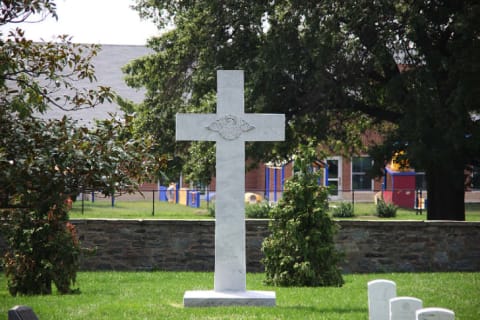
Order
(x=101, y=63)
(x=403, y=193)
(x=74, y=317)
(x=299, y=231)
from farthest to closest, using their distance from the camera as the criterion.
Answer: (x=101, y=63)
(x=403, y=193)
(x=299, y=231)
(x=74, y=317)

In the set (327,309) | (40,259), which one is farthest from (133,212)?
(327,309)

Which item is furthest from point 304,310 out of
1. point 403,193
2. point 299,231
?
point 403,193

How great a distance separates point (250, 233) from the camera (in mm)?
17281

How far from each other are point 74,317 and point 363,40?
13577 millimetres

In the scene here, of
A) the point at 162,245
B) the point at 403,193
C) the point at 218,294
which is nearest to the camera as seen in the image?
the point at 218,294

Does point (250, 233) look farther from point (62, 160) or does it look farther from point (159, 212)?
point (159, 212)

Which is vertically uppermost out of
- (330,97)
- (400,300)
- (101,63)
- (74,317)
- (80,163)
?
(101,63)

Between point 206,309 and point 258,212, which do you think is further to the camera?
point 258,212

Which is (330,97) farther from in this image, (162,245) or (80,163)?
(80,163)

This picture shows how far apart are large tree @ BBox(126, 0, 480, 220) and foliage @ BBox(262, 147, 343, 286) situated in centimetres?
624

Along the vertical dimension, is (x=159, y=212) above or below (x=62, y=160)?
below

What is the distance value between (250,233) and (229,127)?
636 cm

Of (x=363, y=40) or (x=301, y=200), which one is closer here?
(x=301, y=200)

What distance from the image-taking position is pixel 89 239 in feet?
57.2
